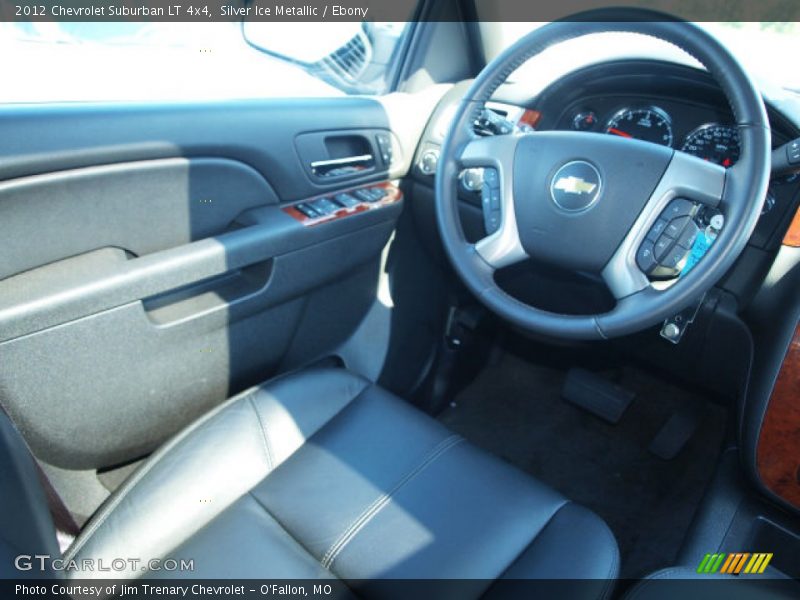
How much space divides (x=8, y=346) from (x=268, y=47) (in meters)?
1.05

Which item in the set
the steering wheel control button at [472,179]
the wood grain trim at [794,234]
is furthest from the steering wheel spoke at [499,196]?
the wood grain trim at [794,234]

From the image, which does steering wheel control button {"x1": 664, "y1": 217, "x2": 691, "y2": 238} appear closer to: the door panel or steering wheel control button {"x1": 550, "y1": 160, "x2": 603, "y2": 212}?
steering wheel control button {"x1": 550, "y1": 160, "x2": 603, "y2": 212}

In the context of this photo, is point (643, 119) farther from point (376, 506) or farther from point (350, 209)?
point (376, 506)

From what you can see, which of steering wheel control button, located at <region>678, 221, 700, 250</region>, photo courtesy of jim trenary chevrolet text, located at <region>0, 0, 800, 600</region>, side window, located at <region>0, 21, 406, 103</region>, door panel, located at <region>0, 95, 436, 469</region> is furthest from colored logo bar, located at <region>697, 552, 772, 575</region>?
side window, located at <region>0, 21, 406, 103</region>

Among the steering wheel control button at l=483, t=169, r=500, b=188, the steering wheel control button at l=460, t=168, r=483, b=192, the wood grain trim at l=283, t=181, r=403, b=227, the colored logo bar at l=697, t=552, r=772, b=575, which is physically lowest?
the colored logo bar at l=697, t=552, r=772, b=575

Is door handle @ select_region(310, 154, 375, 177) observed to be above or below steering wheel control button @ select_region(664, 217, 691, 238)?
below

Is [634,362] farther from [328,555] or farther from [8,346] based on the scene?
[8,346]

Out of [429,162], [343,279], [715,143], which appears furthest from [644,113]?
[343,279]

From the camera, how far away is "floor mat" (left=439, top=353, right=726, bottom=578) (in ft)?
5.05

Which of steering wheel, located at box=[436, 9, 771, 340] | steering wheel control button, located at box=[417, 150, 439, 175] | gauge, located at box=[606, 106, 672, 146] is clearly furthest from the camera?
steering wheel control button, located at box=[417, 150, 439, 175]

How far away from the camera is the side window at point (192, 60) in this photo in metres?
1.13

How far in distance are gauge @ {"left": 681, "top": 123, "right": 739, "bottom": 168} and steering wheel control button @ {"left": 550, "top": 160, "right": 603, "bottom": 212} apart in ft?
1.11

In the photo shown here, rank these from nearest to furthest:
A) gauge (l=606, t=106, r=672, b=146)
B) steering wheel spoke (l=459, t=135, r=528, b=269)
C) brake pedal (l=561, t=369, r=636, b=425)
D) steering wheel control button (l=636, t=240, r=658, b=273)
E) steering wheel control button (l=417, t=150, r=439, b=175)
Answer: steering wheel control button (l=636, t=240, r=658, b=273), steering wheel spoke (l=459, t=135, r=528, b=269), gauge (l=606, t=106, r=672, b=146), steering wheel control button (l=417, t=150, r=439, b=175), brake pedal (l=561, t=369, r=636, b=425)

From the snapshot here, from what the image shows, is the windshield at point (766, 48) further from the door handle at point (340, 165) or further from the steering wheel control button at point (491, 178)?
the door handle at point (340, 165)
